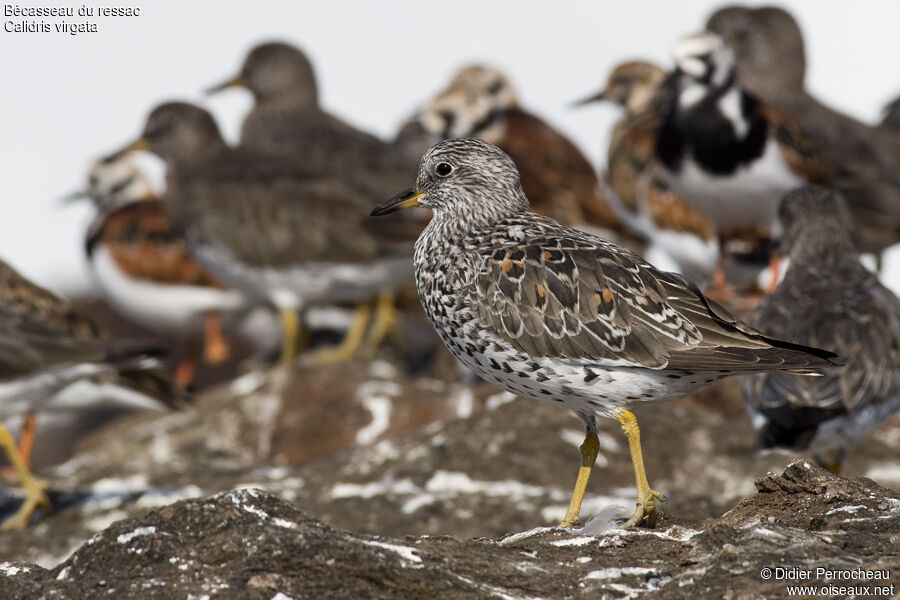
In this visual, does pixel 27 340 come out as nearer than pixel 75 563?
No

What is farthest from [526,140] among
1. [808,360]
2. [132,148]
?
[808,360]

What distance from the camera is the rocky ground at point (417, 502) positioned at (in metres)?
4.88

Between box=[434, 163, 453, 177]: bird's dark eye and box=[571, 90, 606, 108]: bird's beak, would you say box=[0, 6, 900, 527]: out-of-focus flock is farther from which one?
box=[434, 163, 453, 177]: bird's dark eye

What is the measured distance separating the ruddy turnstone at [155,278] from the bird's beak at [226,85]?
2298 millimetres

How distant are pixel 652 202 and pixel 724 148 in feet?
5.44

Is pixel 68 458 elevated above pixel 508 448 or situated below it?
below

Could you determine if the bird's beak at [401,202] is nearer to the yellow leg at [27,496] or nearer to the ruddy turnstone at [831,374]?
the ruddy turnstone at [831,374]

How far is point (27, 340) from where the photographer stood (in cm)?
1009

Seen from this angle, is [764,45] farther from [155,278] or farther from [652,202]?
[155,278]

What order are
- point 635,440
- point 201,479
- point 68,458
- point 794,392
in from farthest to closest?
point 68,458
point 201,479
point 794,392
point 635,440

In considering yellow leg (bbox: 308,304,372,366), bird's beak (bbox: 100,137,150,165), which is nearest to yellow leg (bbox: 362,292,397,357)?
yellow leg (bbox: 308,304,372,366)

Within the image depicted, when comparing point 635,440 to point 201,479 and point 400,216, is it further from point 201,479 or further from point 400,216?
point 400,216

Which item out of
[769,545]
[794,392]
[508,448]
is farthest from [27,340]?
[769,545]

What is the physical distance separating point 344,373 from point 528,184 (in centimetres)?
375
